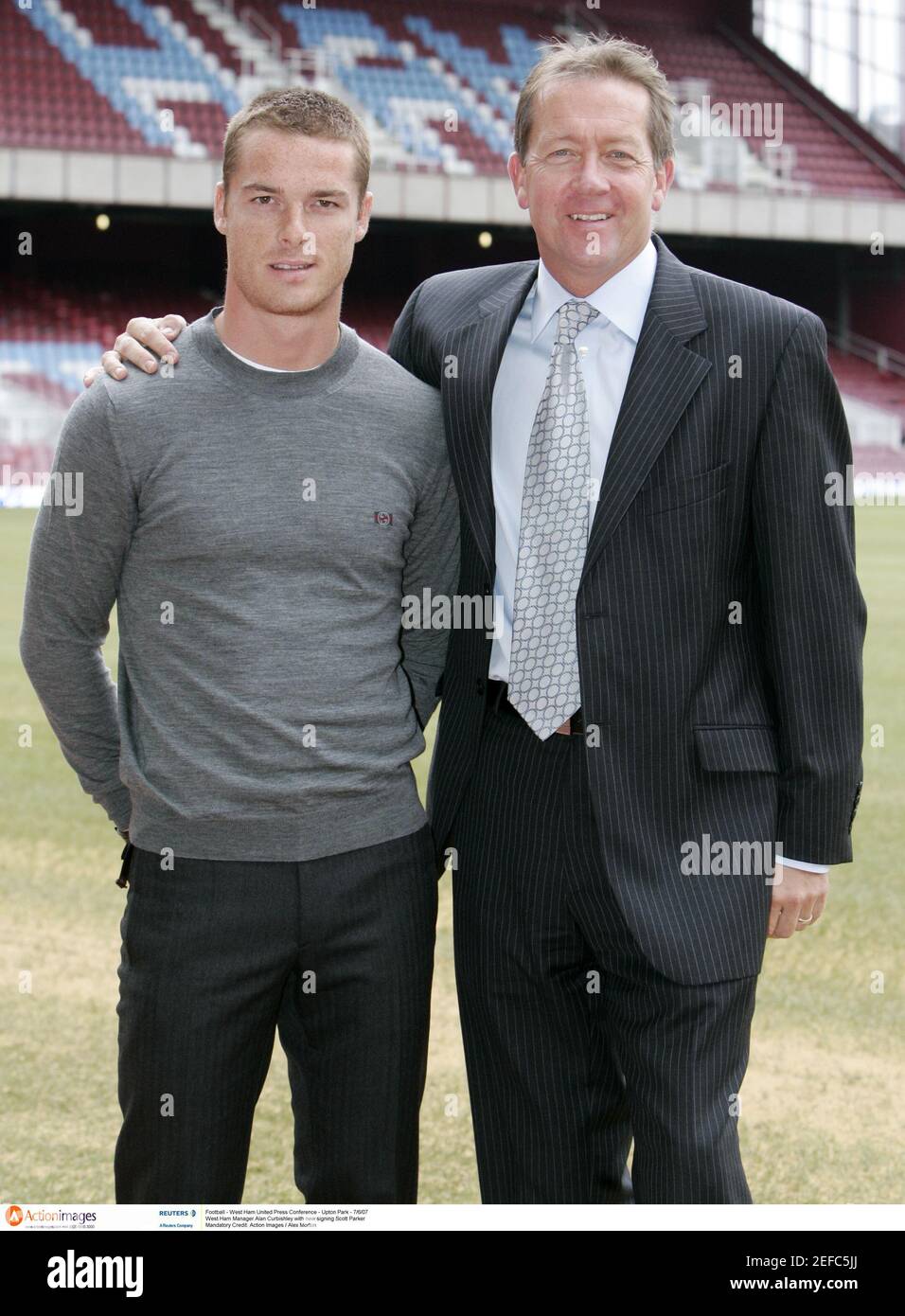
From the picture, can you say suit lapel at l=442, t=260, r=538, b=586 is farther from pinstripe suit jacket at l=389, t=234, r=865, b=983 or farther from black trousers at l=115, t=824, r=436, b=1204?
black trousers at l=115, t=824, r=436, b=1204

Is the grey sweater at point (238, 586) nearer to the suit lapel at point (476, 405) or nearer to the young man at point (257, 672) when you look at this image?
the young man at point (257, 672)

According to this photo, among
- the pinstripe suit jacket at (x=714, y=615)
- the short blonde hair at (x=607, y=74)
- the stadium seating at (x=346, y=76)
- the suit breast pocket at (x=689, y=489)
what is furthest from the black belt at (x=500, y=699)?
the stadium seating at (x=346, y=76)

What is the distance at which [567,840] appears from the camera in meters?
2.33

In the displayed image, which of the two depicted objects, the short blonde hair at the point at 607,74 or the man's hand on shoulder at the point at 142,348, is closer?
the man's hand on shoulder at the point at 142,348

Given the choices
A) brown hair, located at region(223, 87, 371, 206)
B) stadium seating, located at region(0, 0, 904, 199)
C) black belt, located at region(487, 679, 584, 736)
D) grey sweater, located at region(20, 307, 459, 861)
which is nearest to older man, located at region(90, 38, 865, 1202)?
black belt, located at region(487, 679, 584, 736)

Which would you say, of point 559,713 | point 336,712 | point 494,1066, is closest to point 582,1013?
point 494,1066

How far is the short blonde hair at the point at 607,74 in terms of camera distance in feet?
7.50

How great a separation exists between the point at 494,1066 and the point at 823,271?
28423 millimetres

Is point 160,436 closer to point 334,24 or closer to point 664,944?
point 664,944

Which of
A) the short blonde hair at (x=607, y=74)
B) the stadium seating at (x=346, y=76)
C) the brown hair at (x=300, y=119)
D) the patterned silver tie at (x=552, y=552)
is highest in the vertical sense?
the stadium seating at (x=346, y=76)

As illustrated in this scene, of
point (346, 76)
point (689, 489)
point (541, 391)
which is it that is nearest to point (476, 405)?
point (541, 391)

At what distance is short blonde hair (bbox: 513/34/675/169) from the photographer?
2.29 m

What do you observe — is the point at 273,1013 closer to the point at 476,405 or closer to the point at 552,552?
the point at 552,552

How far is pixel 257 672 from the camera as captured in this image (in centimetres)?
212
